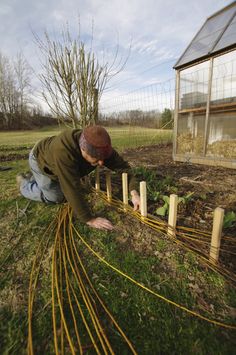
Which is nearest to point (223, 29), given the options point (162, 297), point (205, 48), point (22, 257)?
point (205, 48)

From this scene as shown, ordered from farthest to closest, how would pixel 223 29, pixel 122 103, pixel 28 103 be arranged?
pixel 28 103 < pixel 122 103 < pixel 223 29

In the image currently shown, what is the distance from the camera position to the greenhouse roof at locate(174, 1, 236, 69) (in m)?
4.27

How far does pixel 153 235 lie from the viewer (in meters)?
2.00

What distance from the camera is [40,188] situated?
9.11ft

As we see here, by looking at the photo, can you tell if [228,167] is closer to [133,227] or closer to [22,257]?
[133,227]

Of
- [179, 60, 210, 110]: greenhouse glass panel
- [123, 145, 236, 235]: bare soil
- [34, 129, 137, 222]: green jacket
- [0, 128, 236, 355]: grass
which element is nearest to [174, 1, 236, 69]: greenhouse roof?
[179, 60, 210, 110]: greenhouse glass panel

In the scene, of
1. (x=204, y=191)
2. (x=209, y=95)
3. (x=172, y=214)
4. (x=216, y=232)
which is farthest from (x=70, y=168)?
A: (x=209, y=95)

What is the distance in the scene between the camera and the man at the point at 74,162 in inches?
69.9

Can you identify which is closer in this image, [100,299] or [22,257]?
[100,299]

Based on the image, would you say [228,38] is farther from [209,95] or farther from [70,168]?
[70,168]

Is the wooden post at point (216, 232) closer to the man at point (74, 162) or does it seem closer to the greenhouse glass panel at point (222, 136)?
the man at point (74, 162)

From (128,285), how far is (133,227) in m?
0.72

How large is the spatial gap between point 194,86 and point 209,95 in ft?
1.76

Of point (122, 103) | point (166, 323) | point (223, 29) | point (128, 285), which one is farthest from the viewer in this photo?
point (122, 103)
